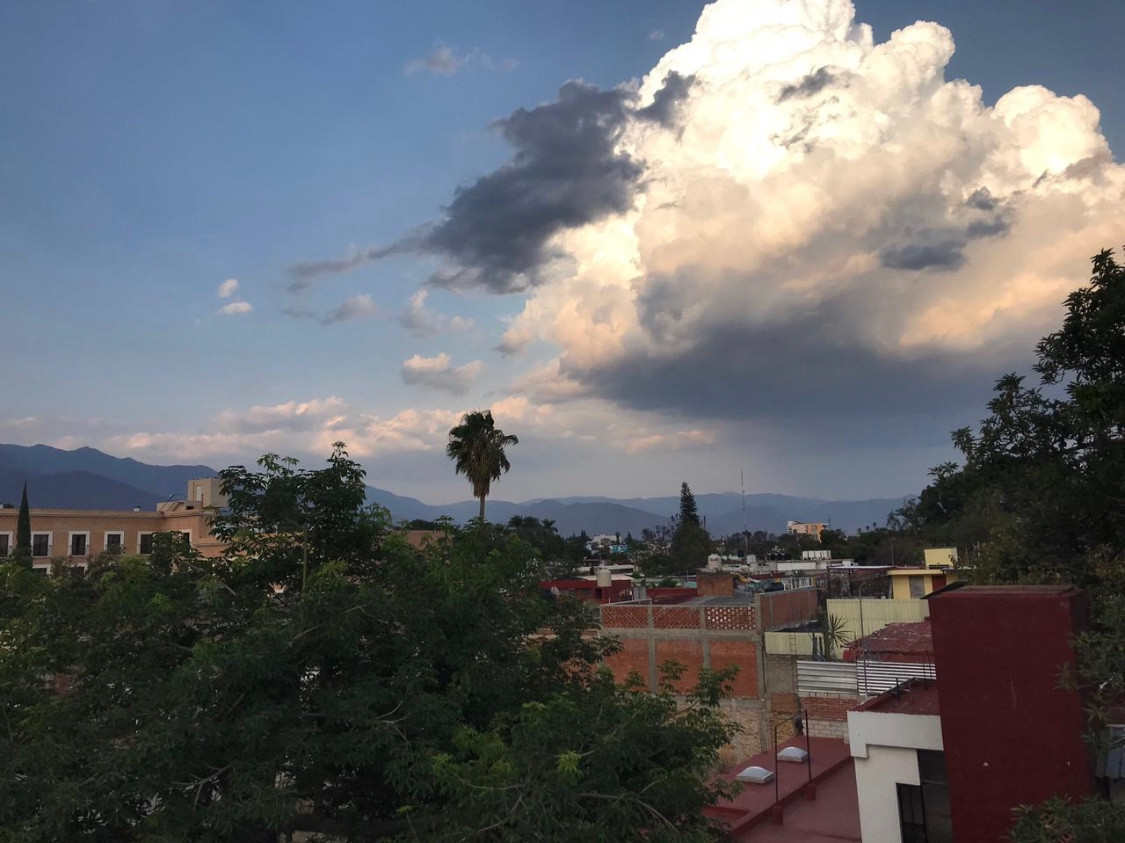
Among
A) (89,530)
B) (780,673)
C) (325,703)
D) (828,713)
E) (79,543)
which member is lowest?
(828,713)

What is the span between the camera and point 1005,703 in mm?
11875

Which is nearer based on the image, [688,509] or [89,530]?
[89,530]

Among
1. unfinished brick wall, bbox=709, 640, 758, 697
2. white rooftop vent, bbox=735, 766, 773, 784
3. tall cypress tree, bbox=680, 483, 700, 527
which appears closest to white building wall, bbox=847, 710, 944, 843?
white rooftop vent, bbox=735, 766, 773, 784

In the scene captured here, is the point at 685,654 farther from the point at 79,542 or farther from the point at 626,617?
the point at 79,542

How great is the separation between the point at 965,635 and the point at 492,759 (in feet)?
24.2

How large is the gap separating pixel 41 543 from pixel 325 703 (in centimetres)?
6005


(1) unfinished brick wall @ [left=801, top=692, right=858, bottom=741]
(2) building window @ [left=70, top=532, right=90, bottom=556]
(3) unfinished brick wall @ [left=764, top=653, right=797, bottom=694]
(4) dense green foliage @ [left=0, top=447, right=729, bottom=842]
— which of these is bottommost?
(1) unfinished brick wall @ [left=801, top=692, right=858, bottom=741]

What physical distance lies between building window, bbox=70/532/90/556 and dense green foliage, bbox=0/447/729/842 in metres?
54.4

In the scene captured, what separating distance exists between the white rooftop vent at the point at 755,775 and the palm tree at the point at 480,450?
26.8m

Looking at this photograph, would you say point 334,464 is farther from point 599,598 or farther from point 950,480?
point 599,598

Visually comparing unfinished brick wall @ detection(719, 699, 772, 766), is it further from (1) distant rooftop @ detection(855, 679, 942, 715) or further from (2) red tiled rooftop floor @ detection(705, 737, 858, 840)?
(1) distant rooftop @ detection(855, 679, 942, 715)

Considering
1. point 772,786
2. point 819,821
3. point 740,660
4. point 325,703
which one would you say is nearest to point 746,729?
point 740,660

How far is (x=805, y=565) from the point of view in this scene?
3366 inches

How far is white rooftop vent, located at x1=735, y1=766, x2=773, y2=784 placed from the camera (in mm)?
19562
